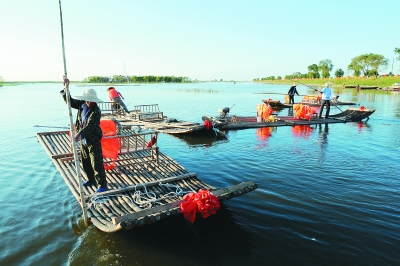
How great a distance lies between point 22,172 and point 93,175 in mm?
4106

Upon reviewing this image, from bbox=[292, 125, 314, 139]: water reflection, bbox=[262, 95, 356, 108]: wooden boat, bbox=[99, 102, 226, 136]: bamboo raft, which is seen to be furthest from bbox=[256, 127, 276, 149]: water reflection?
bbox=[262, 95, 356, 108]: wooden boat

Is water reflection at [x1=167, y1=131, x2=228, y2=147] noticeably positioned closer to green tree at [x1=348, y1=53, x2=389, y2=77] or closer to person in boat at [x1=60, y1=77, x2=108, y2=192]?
person in boat at [x1=60, y1=77, x2=108, y2=192]

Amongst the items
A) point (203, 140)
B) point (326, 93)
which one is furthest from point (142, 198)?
point (326, 93)

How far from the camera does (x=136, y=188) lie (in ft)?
17.4

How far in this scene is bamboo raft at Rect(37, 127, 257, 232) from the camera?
420cm

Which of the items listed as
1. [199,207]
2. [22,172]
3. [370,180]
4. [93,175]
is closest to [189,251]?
[199,207]

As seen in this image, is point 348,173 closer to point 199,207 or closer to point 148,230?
point 199,207

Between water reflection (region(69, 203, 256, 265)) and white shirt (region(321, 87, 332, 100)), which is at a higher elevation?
white shirt (region(321, 87, 332, 100))

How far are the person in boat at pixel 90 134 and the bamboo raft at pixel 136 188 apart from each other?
380mm

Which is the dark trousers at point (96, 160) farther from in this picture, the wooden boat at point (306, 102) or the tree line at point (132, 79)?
the tree line at point (132, 79)

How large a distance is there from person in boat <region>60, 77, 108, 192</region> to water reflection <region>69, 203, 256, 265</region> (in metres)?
1.07

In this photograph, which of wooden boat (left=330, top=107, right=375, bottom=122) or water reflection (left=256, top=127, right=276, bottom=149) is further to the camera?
wooden boat (left=330, top=107, right=375, bottom=122)

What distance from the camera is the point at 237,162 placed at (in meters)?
8.91

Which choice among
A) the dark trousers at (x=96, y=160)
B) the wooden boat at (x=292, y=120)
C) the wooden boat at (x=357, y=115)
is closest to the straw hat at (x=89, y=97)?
the dark trousers at (x=96, y=160)
